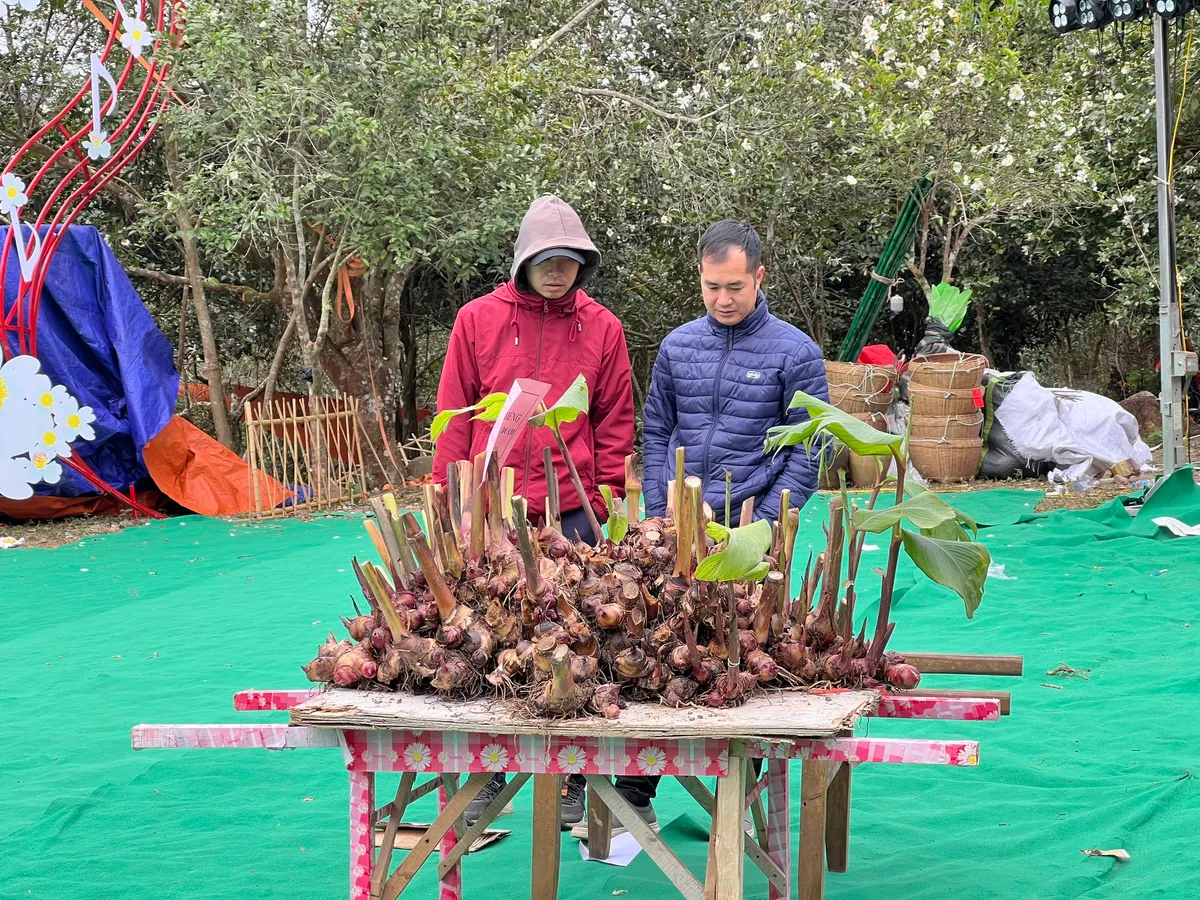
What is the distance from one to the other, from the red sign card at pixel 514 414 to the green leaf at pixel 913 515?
0.59 m

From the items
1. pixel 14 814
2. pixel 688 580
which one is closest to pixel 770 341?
pixel 688 580

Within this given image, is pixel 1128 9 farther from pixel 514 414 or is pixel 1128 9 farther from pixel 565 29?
pixel 514 414

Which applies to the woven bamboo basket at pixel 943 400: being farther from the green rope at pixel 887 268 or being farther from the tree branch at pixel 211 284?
the tree branch at pixel 211 284

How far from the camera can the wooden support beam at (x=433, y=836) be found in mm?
1961

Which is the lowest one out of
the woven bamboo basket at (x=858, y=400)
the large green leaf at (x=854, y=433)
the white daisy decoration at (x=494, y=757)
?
the white daisy decoration at (x=494, y=757)

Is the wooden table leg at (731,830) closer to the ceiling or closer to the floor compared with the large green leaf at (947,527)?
closer to the floor

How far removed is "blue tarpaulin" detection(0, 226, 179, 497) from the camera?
9.13 metres

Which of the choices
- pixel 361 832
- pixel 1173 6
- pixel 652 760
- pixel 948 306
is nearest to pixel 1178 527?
pixel 1173 6

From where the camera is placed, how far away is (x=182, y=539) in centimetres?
843

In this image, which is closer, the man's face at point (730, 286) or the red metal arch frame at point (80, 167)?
the man's face at point (730, 286)

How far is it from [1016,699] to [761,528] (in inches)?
106

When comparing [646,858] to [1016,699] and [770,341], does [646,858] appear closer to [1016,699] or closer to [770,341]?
[770,341]

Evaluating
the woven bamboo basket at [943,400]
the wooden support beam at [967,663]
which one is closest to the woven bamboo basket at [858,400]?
the woven bamboo basket at [943,400]

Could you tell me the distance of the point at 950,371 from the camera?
31.8ft
